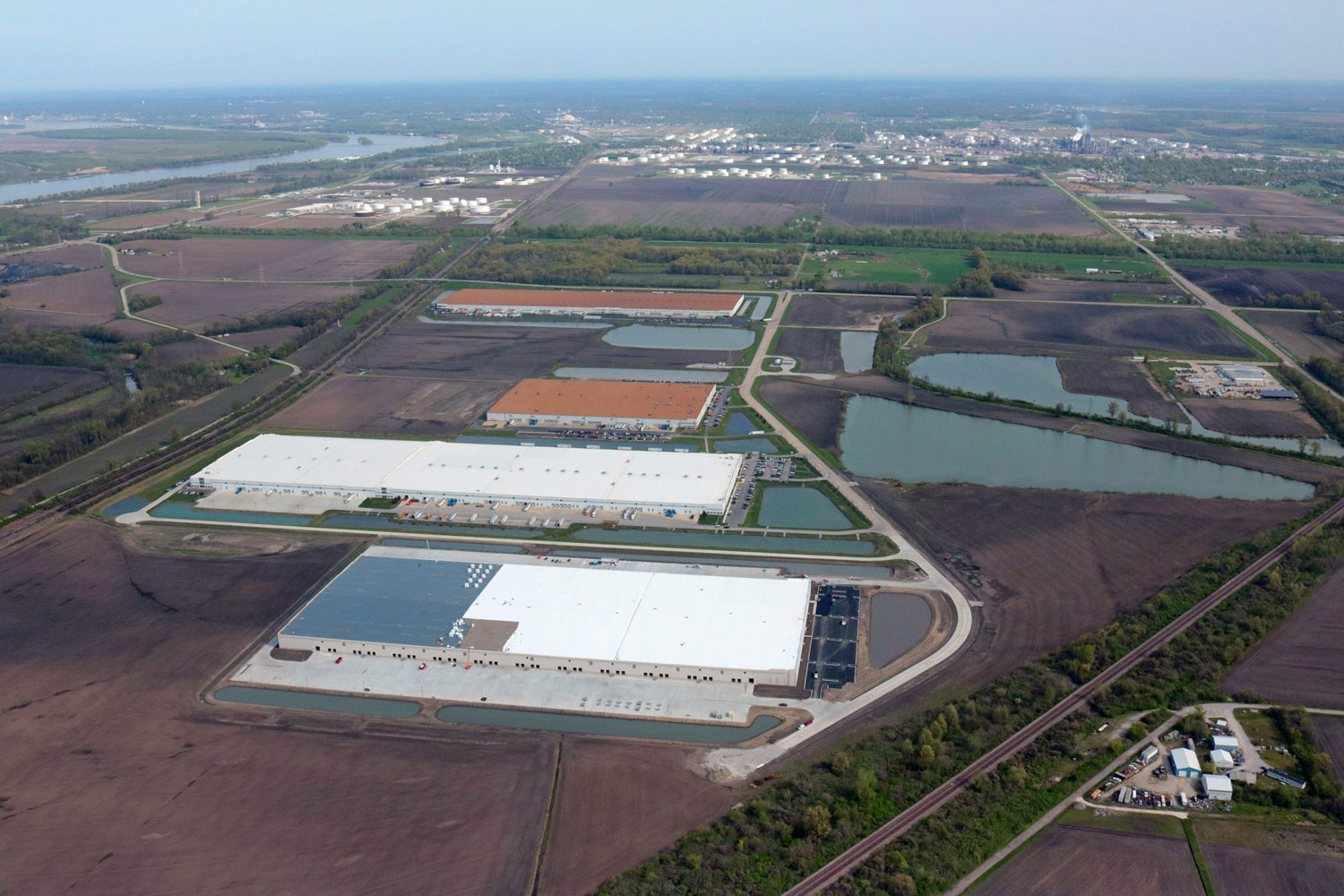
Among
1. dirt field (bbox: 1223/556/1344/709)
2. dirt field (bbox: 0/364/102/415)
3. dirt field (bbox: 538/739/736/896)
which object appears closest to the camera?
dirt field (bbox: 538/739/736/896)

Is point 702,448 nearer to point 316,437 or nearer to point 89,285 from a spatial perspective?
point 316,437

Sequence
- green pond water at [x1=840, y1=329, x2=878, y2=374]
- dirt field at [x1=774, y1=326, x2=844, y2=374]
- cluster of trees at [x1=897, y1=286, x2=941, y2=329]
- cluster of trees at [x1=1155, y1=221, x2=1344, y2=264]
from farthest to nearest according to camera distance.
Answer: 1. cluster of trees at [x1=1155, y1=221, x2=1344, y2=264]
2. cluster of trees at [x1=897, y1=286, x2=941, y2=329]
3. green pond water at [x1=840, y1=329, x2=878, y2=374]
4. dirt field at [x1=774, y1=326, x2=844, y2=374]

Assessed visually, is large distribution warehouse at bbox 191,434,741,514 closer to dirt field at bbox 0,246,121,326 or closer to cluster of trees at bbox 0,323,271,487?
cluster of trees at bbox 0,323,271,487

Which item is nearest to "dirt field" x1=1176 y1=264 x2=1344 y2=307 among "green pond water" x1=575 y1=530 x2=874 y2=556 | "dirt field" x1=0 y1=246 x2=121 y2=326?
"green pond water" x1=575 y1=530 x2=874 y2=556

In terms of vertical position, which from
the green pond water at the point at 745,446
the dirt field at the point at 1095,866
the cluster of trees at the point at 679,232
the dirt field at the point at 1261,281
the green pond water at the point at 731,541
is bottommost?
the dirt field at the point at 1095,866

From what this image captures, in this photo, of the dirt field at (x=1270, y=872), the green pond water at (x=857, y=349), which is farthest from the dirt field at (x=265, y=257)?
the dirt field at (x=1270, y=872)

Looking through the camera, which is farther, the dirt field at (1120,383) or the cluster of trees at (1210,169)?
the cluster of trees at (1210,169)

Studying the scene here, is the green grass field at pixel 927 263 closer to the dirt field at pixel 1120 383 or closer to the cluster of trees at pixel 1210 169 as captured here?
the dirt field at pixel 1120 383
